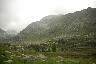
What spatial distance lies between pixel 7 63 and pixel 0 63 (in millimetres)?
1984

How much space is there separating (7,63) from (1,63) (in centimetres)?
170

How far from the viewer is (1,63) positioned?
28.1 m

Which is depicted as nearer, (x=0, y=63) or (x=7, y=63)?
(x=0, y=63)

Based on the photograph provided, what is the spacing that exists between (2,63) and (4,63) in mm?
475

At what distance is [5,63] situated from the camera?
95.0ft

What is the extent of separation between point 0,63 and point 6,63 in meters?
1.60

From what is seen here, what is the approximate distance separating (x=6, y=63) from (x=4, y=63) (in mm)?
551

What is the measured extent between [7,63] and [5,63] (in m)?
0.71

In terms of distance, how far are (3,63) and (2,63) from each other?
0.91 ft

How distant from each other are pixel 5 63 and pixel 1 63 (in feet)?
3.26

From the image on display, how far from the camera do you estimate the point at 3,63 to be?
2864 cm

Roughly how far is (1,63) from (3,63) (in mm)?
569

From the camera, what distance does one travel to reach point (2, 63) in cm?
2839

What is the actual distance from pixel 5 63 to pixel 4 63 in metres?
0.23
